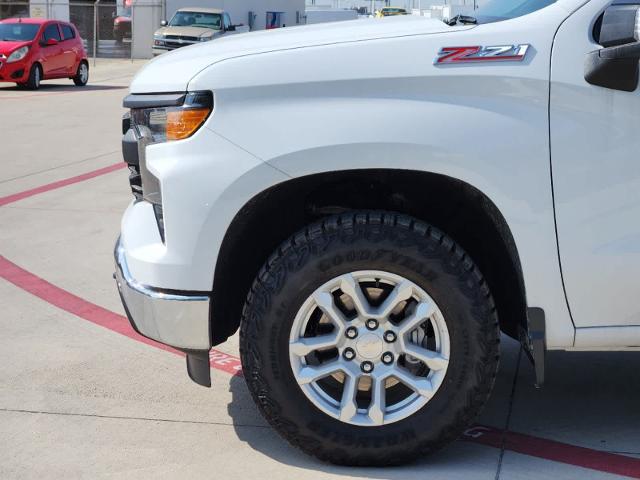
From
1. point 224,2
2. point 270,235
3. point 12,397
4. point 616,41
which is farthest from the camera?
point 224,2

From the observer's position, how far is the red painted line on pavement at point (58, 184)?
944 centimetres

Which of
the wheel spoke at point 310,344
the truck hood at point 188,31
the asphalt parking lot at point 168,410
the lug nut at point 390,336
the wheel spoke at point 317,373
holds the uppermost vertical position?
the truck hood at point 188,31

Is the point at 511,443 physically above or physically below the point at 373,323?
below

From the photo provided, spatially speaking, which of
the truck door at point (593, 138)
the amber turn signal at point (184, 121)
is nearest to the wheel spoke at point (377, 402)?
the truck door at point (593, 138)

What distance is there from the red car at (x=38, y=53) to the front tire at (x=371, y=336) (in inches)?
764

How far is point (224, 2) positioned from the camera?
44.4 m

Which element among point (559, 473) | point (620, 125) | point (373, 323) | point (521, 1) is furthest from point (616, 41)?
point (559, 473)

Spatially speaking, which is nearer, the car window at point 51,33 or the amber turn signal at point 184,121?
the amber turn signal at point 184,121

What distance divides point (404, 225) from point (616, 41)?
0.92 m

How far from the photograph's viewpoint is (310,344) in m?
3.75

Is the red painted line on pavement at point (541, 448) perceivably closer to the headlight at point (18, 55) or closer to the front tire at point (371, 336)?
the front tire at point (371, 336)

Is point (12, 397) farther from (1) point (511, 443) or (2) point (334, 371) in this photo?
(1) point (511, 443)

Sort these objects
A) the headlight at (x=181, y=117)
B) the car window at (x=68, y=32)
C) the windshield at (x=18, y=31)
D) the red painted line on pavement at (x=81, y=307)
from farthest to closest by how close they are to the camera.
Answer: the car window at (x=68, y=32)
the windshield at (x=18, y=31)
the red painted line on pavement at (x=81, y=307)
the headlight at (x=181, y=117)

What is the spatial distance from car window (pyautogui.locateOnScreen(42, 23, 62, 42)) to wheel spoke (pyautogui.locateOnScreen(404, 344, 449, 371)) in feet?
67.5
